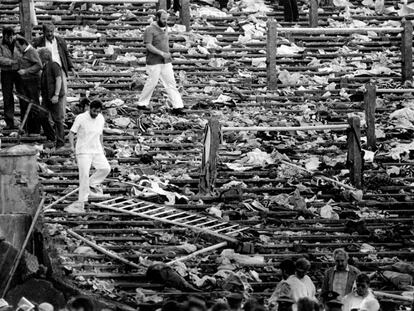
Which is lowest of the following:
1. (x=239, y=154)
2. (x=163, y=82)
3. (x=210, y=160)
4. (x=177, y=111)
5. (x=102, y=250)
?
(x=102, y=250)

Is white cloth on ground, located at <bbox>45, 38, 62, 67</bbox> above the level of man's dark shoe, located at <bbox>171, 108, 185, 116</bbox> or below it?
above

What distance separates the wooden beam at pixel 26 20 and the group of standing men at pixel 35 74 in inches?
98.3

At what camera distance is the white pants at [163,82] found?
2892 centimetres

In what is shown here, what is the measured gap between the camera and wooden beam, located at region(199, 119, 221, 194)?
25.4m

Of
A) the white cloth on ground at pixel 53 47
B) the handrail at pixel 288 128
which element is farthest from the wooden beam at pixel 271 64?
the white cloth on ground at pixel 53 47

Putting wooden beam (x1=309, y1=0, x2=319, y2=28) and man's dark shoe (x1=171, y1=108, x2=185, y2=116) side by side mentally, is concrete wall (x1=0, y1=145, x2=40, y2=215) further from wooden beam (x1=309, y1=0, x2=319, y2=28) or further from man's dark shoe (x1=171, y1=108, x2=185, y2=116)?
wooden beam (x1=309, y1=0, x2=319, y2=28)

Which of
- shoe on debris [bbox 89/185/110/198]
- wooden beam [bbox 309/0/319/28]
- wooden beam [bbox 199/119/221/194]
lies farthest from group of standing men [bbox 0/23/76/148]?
wooden beam [bbox 309/0/319/28]

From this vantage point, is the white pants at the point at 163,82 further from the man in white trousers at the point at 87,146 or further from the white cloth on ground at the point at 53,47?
the man in white trousers at the point at 87,146

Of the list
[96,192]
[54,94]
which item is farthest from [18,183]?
[54,94]

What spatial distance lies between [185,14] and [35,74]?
5799mm

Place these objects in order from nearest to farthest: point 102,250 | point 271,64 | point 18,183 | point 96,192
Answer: point 102,250 < point 18,183 < point 96,192 < point 271,64

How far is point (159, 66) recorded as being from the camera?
94.9 feet

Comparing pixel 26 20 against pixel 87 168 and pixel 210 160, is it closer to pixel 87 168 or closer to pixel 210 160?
pixel 210 160

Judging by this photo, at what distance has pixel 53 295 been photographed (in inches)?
864
